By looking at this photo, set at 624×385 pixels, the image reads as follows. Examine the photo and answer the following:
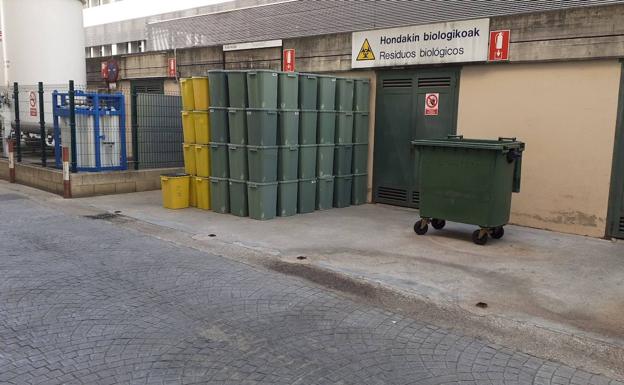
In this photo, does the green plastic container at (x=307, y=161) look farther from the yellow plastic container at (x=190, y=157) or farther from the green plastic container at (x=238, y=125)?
the yellow plastic container at (x=190, y=157)

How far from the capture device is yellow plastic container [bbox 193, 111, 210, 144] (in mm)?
9695

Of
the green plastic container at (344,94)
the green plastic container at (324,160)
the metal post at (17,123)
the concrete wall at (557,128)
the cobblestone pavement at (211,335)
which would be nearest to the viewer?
the cobblestone pavement at (211,335)

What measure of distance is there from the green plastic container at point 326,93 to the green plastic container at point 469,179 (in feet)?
8.10

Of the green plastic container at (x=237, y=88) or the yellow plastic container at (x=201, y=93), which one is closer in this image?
the green plastic container at (x=237, y=88)

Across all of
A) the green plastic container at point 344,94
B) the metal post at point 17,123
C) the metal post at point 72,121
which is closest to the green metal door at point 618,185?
the green plastic container at point 344,94

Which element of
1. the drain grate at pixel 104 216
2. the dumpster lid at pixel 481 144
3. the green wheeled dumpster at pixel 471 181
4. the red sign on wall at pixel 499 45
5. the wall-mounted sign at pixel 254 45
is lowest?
the drain grate at pixel 104 216

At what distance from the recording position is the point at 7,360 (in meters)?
3.79

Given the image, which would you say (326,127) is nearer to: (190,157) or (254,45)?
(190,157)

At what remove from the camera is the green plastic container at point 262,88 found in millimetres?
8727

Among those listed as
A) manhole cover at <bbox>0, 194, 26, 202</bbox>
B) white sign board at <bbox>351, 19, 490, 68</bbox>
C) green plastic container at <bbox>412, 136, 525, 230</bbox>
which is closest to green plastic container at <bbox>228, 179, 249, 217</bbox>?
green plastic container at <bbox>412, 136, 525, 230</bbox>

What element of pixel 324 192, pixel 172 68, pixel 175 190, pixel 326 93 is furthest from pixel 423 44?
pixel 172 68

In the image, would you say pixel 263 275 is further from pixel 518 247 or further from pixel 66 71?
pixel 66 71

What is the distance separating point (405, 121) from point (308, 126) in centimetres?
207

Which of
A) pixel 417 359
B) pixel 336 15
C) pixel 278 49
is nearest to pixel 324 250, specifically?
pixel 417 359
